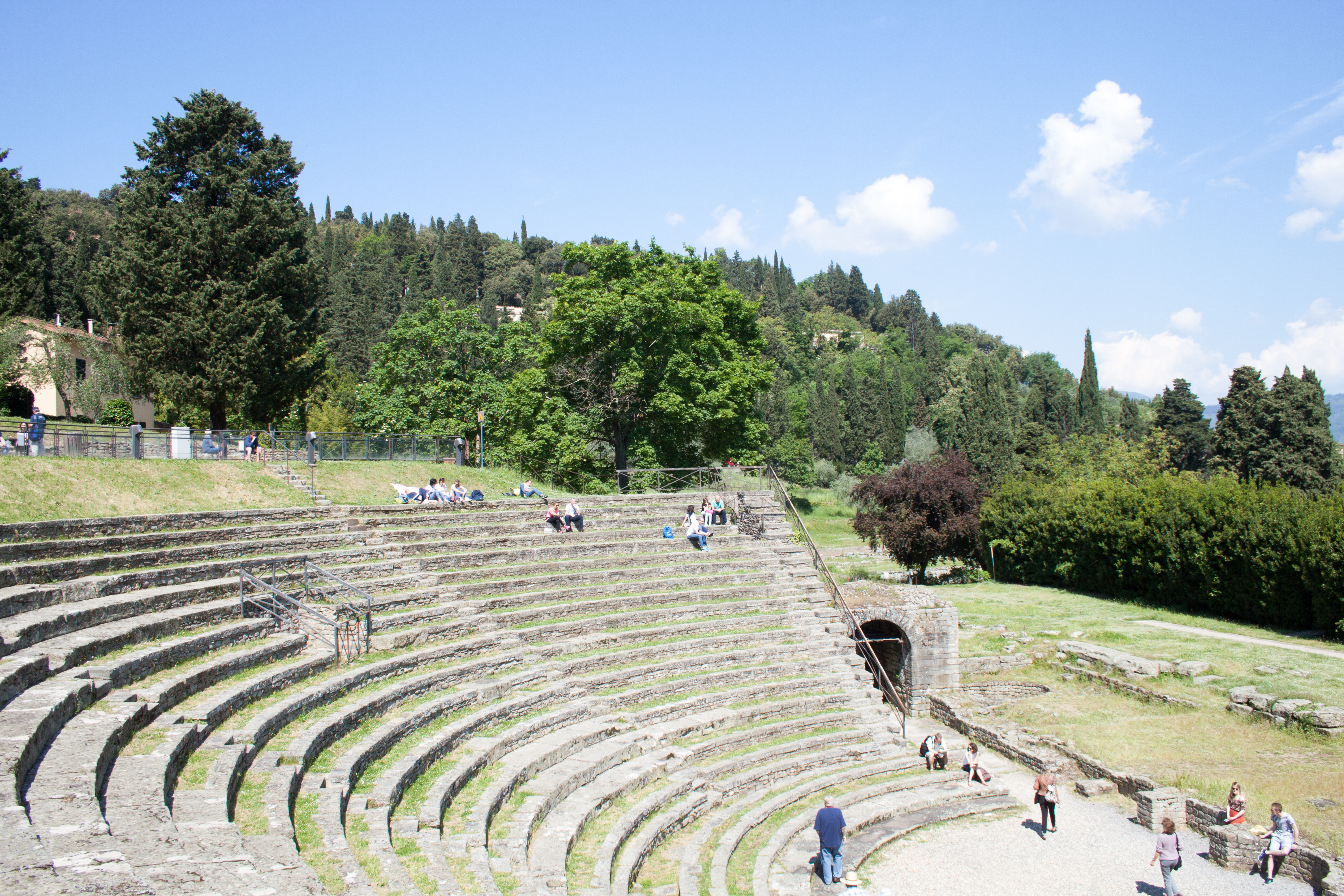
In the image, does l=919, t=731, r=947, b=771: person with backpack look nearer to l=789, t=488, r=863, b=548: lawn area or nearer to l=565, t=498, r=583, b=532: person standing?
l=565, t=498, r=583, b=532: person standing

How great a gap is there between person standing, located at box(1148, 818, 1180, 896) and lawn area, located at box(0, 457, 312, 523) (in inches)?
743

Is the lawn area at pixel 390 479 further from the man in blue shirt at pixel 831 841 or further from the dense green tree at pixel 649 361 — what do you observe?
the man in blue shirt at pixel 831 841

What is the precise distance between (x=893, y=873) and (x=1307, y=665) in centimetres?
1549

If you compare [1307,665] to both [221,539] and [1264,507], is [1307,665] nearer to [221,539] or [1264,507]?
[1264,507]

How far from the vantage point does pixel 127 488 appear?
1864cm

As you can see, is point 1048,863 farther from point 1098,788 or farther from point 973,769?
point 1098,788

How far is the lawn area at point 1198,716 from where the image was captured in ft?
53.5

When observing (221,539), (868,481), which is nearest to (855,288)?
(868,481)

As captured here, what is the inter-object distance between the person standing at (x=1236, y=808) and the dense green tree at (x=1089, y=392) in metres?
73.0

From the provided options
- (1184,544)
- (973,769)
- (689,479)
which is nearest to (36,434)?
(689,479)

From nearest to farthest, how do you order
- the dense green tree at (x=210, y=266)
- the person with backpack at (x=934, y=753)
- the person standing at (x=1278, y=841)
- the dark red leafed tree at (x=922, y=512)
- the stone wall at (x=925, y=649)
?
the person standing at (x=1278, y=841) → the person with backpack at (x=934, y=753) → the stone wall at (x=925, y=649) → the dense green tree at (x=210, y=266) → the dark red leafed tree at (x=922, y=512)

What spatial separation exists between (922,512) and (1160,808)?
75.2ft

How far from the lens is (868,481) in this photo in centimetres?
4053

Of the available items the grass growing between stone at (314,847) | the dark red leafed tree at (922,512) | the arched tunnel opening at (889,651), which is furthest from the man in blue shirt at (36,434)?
the dark red leafed tree at (922,512)
